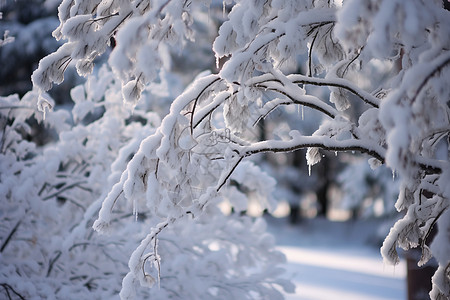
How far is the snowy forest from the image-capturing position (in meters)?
2.02

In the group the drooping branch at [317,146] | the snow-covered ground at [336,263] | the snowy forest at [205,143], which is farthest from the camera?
the snow-covered ground at [336,263]

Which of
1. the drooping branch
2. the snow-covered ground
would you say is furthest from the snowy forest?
the snow-covered ground

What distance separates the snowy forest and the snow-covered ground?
2.38 ft

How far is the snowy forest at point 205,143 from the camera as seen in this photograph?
202 cm

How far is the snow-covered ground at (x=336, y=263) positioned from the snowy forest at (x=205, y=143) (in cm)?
72

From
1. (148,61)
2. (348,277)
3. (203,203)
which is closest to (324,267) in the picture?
(348,277)

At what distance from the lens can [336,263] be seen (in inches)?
475

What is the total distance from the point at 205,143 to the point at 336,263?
10.1 m

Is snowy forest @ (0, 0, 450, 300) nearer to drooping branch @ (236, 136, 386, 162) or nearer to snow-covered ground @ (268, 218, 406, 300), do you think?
drooping branch @ (236, 136, 386, 162)

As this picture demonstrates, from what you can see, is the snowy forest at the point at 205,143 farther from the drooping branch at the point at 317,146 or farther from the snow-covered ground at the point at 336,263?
the snow-covered ground at the point at 336,263

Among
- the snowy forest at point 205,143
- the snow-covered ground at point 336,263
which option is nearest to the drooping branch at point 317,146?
the snowy forest at point 205,143

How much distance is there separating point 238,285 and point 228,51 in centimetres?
239

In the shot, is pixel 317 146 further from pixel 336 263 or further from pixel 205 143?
pixel 336 263

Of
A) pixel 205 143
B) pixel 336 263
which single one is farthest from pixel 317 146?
pixel 336 263
